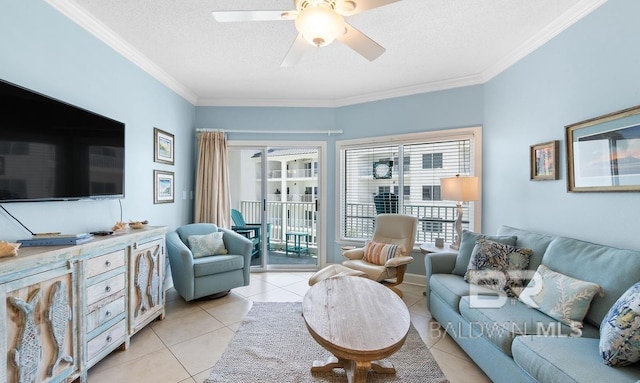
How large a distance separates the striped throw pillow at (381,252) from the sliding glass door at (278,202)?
1170mm

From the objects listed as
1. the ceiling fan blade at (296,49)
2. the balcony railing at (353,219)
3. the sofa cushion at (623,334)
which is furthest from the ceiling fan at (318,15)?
the balcony railing at (353,219)

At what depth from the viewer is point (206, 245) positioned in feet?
11.0

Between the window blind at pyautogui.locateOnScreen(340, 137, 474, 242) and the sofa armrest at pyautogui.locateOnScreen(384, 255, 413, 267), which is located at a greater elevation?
the window blind at pyautogui.locateOnScreen(340, 137, 474, 242)

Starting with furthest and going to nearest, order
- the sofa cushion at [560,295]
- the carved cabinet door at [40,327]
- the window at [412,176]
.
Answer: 1. the window at [412,176]
2. the sofa cushion at [560,295]
3. the carved cabinet door at [40,327]

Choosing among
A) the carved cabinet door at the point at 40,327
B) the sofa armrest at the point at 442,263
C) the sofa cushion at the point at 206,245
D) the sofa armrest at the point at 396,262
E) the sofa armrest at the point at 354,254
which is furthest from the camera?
the sofa armrest at the point at 354,254

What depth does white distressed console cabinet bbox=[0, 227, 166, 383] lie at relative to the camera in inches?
54.2

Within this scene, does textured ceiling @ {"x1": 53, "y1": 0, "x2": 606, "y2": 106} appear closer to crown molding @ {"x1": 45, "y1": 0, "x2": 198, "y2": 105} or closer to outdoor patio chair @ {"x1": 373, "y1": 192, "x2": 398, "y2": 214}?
crown molding @ {"x1": 45, "y1": 0, "x2": 198, "y2": 105}

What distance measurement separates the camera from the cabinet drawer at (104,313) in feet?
6.15

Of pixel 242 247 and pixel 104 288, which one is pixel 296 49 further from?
pixel 242 247

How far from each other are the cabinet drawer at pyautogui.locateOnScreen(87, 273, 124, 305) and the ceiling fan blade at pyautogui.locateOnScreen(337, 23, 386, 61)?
2339mm

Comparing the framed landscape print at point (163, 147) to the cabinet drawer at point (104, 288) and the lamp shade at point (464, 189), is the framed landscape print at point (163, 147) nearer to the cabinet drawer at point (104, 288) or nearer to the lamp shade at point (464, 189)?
the cabinet drawer at point (104, 288)

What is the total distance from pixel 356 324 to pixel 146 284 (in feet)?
6.48

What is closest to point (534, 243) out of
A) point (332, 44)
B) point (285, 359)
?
point (285, 359)

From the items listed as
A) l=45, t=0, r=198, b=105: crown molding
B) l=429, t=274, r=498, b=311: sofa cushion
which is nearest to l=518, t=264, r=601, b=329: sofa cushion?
l=429, t=274, r=498, b=311: sofa cushion
